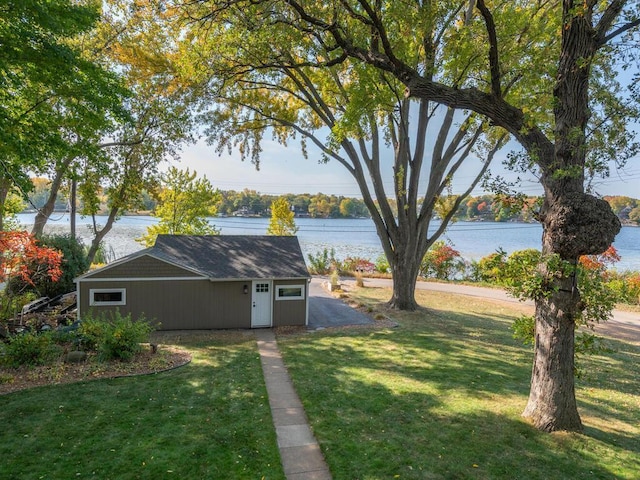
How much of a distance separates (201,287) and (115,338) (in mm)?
4495

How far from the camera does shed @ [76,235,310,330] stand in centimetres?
1311

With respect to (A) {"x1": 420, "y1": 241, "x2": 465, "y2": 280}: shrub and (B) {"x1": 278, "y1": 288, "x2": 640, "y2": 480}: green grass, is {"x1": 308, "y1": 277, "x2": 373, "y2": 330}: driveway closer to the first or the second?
(B) {"x1": 278, "y1": 288, "x2": 640, "y2": 480}: green grass

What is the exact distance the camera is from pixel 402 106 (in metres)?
14.3

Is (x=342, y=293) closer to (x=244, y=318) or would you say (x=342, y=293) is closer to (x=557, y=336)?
(x=244, y=318)

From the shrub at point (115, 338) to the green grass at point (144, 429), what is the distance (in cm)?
132

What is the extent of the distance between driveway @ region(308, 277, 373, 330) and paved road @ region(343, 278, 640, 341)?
5504mm

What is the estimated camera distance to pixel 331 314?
53.4ft

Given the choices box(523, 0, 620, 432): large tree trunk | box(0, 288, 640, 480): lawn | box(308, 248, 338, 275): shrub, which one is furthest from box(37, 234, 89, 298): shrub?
box(523, 0, 620, 432): large tree trunk

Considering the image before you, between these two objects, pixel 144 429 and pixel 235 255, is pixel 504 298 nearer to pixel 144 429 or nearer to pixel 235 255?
pixel 235 255

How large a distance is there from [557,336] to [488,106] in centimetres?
405

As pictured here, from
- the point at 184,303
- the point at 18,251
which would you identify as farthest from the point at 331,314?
the point at 18,251

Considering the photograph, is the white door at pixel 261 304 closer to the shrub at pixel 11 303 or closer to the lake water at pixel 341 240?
the shrub at pixel 11 303

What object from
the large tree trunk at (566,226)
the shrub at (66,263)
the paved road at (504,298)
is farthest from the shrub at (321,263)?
the large tree trunk at (566,226)

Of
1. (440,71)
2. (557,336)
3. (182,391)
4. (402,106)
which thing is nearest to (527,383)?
(557,336)
